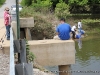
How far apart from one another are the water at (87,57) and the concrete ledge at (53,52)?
2.60m

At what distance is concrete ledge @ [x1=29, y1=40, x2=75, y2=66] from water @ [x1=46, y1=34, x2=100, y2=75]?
2.60 m

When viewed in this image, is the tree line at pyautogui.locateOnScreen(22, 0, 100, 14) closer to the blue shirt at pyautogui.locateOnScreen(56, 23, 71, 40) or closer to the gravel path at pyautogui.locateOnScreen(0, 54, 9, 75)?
the blue shirt at pyautogui.locateOnScreen(56, 23, 71, 40)

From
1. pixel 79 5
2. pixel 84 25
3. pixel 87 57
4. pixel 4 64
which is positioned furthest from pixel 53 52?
pixel 79 5

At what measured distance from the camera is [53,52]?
44.4ft

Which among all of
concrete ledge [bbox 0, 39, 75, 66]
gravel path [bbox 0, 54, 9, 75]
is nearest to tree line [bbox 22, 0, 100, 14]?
concrete ledge [bbox 0, 39, 75, 66]

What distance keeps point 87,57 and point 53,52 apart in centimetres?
1030

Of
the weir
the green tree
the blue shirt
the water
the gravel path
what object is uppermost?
the blue shirt

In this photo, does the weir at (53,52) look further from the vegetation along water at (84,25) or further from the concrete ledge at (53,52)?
the vegetation along water at (84,25)

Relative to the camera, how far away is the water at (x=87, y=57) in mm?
19459

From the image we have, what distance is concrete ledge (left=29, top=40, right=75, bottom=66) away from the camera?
13.4 metres

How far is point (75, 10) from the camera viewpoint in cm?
5328

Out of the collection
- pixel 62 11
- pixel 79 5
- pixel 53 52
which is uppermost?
pixel 53 52

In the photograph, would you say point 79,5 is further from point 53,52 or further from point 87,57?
point 53,52

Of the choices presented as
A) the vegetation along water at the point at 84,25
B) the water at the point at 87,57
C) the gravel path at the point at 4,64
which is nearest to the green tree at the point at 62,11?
the vegetation along water at the point at 84,25
